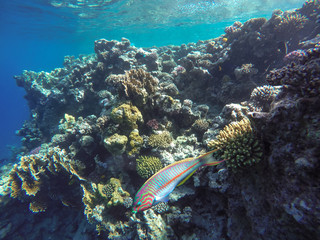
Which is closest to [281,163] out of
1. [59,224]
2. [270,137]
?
[270,137]

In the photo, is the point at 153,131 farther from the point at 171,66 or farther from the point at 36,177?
the point at 171,66

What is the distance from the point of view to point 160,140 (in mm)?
4598

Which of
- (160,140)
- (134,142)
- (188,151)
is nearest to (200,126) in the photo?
(188,151)

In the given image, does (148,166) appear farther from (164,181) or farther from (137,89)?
(137,89)

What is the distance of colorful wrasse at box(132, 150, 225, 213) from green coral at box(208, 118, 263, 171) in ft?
1.91

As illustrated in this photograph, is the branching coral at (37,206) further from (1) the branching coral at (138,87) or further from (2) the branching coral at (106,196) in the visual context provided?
(1) the branching coral at (138,87)

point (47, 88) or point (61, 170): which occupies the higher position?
point (47, 88)

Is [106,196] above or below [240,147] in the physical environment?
below

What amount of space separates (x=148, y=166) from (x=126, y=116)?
1616mm

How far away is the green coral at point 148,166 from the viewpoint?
14.1 feet

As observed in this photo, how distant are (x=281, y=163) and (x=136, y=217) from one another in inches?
138

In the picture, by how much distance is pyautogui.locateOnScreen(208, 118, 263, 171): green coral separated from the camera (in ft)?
8.75

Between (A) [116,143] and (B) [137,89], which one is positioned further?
(B) [137,89]

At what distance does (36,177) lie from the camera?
21.4 ft
